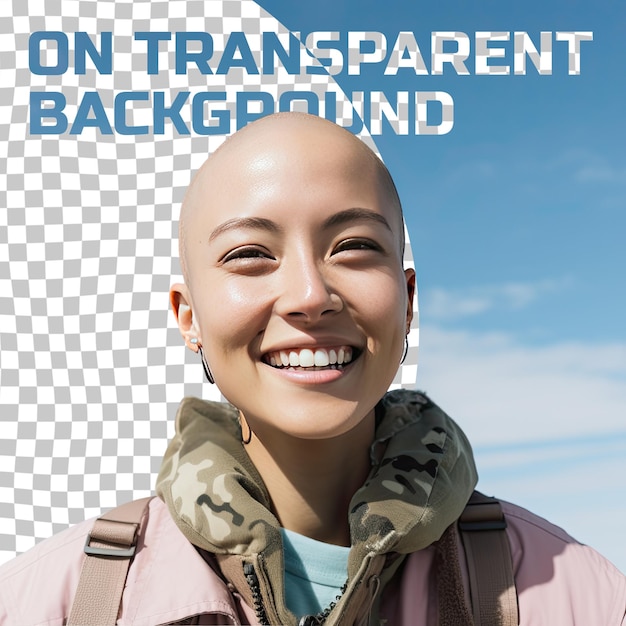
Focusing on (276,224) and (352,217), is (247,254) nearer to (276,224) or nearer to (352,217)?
(276,224)

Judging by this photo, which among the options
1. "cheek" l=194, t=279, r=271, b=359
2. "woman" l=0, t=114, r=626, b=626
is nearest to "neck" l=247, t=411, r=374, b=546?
"woman" l=0, t=114, r=626, b=626

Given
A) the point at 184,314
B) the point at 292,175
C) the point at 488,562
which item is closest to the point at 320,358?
the point at 292,175

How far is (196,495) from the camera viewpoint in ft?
9.84

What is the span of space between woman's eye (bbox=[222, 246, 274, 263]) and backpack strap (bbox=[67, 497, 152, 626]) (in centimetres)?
112

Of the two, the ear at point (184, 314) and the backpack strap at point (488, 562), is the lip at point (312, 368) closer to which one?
the ear at point (184, 314)

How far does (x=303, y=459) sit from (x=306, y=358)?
19.3 inches

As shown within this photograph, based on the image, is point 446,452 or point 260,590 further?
point 446,452

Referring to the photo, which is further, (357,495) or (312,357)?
(357,495)

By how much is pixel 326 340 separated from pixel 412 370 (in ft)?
7.61

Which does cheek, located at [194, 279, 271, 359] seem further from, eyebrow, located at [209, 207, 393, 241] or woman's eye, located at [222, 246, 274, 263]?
eyebrow, located at [209, 207, 393, 241]

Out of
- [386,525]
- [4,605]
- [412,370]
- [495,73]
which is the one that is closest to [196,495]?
[386,525]

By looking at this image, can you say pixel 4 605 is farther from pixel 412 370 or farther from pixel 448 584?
pixel 412 370

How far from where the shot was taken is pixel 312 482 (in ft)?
10.2

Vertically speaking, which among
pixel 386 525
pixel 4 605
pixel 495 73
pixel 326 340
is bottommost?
pixel 4 605
